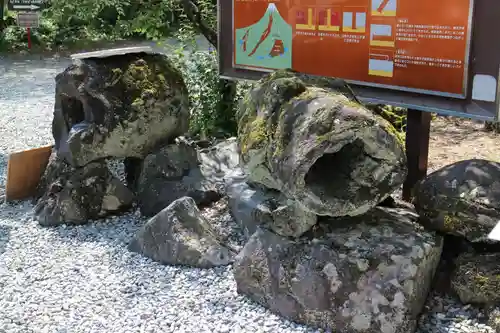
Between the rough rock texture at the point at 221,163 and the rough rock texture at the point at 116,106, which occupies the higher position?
the rough rock texture at the point at 116,106

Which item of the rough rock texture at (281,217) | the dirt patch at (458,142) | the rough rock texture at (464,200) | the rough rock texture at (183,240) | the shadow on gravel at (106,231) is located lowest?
the shadow on gravel at (106,231)

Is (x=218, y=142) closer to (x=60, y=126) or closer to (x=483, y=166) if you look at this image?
(x=60, y=126)

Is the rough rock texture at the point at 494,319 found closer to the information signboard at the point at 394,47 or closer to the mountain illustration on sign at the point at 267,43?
the information signboard at the point at 394,47

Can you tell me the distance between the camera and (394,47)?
4121mm

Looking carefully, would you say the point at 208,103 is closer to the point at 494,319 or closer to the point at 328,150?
the point at 328,150

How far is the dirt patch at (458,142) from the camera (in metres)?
5.75

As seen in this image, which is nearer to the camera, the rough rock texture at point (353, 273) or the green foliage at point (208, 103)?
the rough rock texture at point (353, 273)

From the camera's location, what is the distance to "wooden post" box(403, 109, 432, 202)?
13.7ft

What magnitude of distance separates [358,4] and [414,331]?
2.33 metres

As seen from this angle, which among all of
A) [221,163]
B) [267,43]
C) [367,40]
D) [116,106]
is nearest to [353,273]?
[367,40]

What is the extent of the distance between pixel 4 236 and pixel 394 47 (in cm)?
311

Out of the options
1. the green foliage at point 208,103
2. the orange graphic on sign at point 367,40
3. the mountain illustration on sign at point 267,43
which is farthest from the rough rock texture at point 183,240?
the green foliage at point 208,103

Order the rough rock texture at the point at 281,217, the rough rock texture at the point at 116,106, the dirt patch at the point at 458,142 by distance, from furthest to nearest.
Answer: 1. the dirt patch at the point at 458,142
2. the rough rock texture at the point at 116,106
3. the rough rock texture at the point at 281,217

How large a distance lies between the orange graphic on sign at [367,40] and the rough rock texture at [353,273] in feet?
3.63
